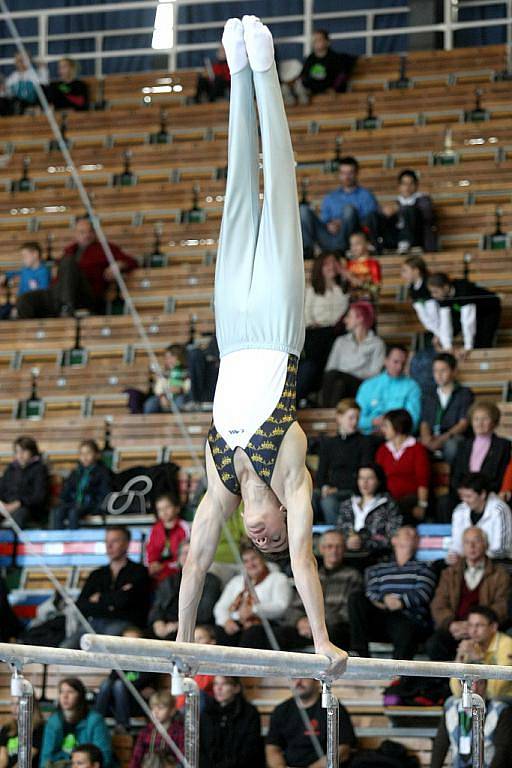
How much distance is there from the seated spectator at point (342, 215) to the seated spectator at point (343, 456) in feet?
5.62

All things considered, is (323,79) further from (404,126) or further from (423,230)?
(423,230)

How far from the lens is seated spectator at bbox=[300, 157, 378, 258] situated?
9.32 meters

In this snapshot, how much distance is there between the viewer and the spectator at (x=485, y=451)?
Result: 7387mm

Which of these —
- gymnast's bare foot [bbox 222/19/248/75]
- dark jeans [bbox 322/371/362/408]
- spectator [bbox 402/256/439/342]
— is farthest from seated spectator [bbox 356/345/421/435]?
gymnast's bare foot [bbox 222/19/248/75]

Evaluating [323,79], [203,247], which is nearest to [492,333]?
[203,247]

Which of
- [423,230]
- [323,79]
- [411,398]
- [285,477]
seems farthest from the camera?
[323,79]

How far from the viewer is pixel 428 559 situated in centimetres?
729

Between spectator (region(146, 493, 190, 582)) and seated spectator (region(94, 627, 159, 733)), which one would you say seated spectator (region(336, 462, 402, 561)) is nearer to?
spectator (region(146, 493, 190, 582))

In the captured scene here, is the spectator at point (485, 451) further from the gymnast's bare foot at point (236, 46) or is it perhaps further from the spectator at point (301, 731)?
the gymnast's bare foot at point (236, 46)

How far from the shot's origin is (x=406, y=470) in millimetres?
7539

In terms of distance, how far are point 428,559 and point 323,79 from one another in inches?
193

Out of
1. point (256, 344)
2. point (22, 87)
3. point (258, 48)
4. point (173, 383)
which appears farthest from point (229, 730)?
point (22, 87)

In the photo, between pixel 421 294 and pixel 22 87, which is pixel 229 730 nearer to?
pixel 421 294

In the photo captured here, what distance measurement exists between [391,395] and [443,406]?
11.4 inches
